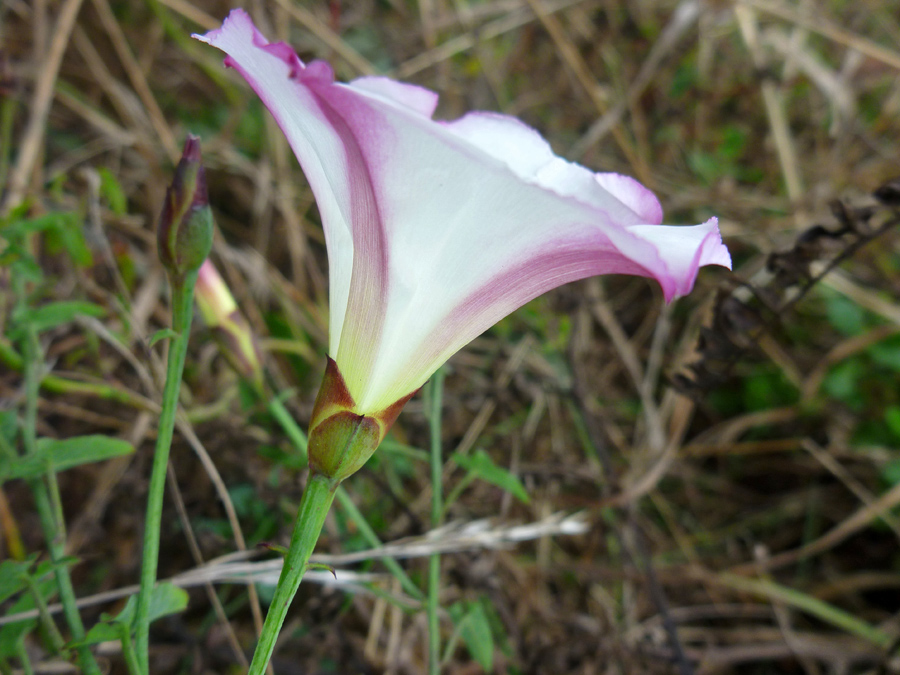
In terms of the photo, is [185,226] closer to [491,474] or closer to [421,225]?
[421,225]

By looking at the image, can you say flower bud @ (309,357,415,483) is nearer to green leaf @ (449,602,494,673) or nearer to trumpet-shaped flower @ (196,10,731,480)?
trumpet-shaped flower @ (196,10,731,480)

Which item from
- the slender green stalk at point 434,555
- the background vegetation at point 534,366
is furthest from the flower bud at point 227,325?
the slender green stalk at point 434,555

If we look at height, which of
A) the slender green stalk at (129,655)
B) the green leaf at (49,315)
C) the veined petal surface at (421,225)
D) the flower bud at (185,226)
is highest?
the green leaf at (49,315)

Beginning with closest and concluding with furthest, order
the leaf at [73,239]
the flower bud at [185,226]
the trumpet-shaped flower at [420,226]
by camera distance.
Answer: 1. the trumpet-shaped flower at [420,226]
2. the flower bud at [185,226]
3. the leaf at [73,239]

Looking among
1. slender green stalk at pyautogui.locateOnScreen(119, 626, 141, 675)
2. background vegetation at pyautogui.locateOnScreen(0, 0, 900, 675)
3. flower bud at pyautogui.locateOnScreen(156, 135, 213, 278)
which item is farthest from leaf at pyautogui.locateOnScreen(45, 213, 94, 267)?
slender green stalk at pyautogui.locateOnScreen(119, 626, 141, 675)

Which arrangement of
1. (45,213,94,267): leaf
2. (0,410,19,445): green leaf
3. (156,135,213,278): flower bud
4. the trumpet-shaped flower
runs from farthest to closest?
(45,213,94,267): leaf → (0,410,19,445): green leaf → (156,135,213,278): flower bud → the trumpet-shaped flower

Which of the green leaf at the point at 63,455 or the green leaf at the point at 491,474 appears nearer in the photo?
the green leaf at the point at 63,455

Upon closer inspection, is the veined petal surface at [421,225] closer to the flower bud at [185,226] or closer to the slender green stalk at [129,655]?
the flower bud at [185,226]

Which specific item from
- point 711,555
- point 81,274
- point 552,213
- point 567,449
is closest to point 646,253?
point 552,213

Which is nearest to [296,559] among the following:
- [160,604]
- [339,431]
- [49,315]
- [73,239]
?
[339,431]
